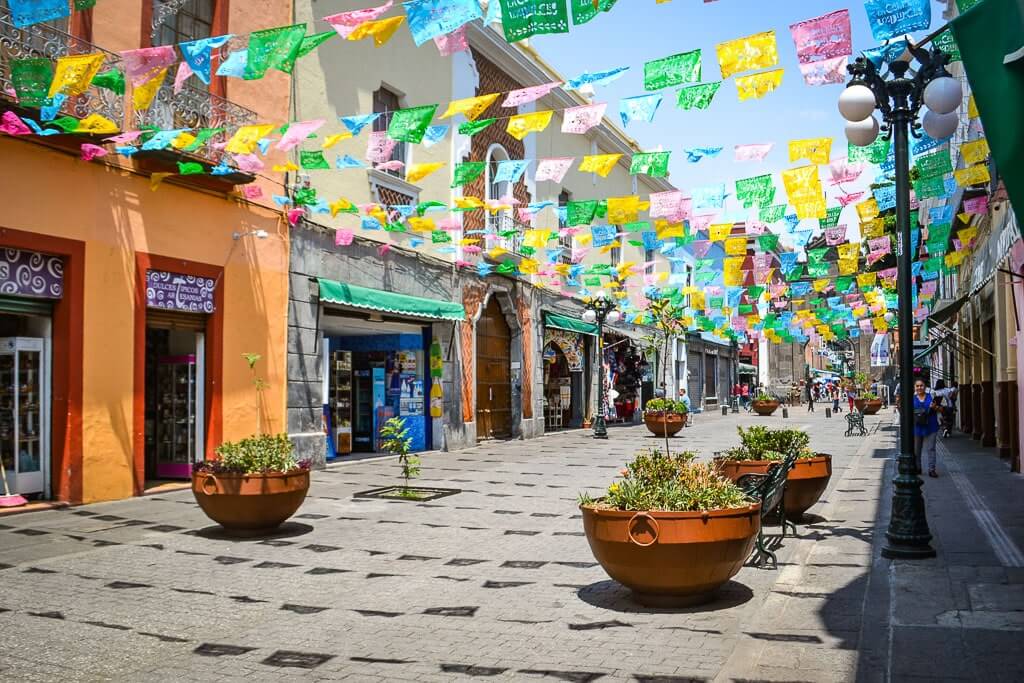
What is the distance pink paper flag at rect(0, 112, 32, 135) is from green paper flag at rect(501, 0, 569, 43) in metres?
6.22

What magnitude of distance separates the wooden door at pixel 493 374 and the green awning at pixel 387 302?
2397mm

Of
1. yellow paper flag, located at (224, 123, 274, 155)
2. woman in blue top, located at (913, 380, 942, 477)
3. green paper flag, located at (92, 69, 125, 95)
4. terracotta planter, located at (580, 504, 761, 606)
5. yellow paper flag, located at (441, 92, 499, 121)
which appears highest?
green paper flag, located at (92, 69, 125, 95)

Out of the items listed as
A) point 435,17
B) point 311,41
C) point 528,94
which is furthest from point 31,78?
point 528,94

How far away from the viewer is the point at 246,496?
29.9 ft

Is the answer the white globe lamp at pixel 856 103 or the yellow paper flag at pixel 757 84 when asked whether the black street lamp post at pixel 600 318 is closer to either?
the yellow paper flag at pixel 757 84

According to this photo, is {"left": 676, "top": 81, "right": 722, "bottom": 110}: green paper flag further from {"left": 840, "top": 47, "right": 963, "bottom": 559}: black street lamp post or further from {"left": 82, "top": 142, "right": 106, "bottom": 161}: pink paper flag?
{"left": 82, "top": 142, "right": 106, "bottom": 161}: pink paper flag

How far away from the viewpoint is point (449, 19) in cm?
853

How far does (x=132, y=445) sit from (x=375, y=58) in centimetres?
941

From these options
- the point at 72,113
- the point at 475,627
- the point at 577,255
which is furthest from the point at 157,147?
the point at 577,255

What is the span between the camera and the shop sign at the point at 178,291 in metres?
13.1

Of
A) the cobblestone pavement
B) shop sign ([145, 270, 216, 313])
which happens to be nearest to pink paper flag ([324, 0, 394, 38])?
the cobblestone pavement

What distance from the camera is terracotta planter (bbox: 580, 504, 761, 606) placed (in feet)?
19.7

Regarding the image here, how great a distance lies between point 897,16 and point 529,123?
456 centimetres

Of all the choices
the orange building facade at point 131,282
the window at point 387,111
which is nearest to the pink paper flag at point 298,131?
the orange building facade at point 131,282
